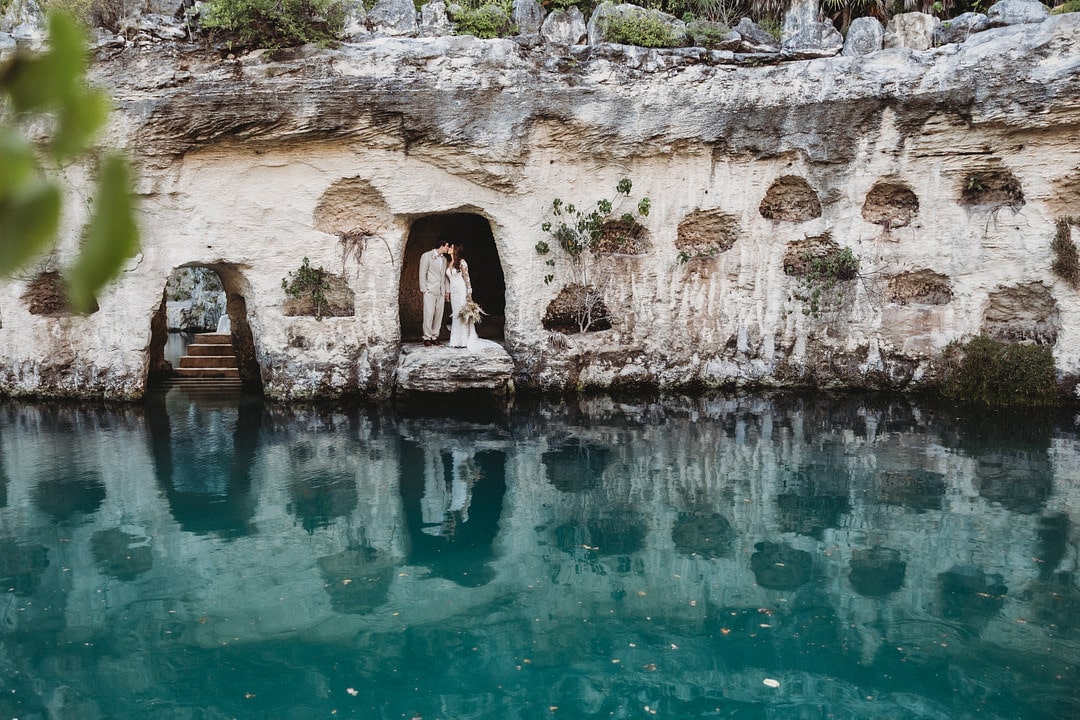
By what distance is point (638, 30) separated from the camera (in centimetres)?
1399

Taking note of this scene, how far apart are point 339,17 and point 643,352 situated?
7.07 meters

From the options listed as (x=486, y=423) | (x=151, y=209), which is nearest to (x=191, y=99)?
(x=151, y=209)

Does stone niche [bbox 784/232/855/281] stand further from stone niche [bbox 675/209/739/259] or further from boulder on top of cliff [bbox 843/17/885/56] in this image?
boulder on top of cliff [bbox 843/17/885/56]

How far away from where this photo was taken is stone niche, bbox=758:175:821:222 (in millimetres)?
15156

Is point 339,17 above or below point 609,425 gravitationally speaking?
above

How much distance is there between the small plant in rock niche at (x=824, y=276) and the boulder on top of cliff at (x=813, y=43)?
9.52 ft

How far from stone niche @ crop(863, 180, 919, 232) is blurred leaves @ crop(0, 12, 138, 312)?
15.2 metres

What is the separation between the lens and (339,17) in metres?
13.2

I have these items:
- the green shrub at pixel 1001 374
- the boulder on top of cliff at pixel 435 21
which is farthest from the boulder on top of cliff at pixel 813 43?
the boulder on top of cliff at pixel 435 21

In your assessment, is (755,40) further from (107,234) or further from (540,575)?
(107,234)

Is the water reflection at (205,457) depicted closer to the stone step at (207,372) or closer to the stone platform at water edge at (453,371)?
the stone step at (207,372)

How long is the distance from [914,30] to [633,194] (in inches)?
195

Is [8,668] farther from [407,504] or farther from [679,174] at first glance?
[679,174]

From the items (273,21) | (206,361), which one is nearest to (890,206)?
(273,21)
